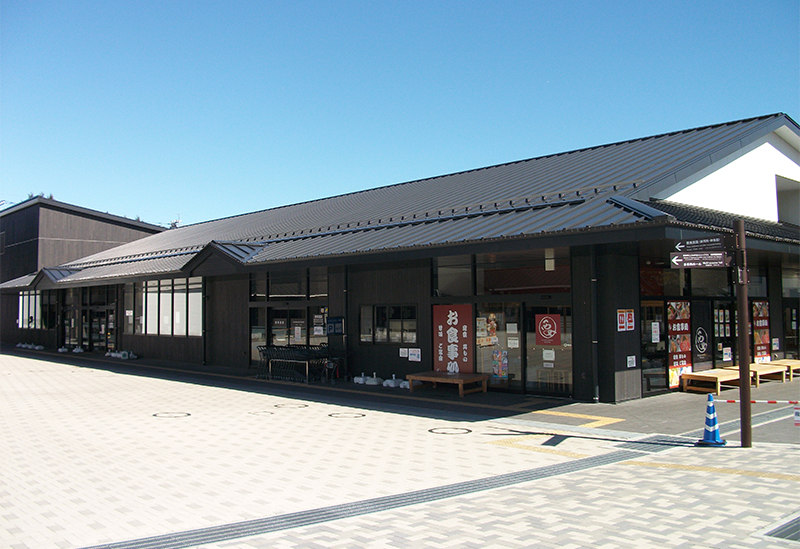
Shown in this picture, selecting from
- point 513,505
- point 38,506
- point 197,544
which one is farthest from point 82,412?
point 513,505

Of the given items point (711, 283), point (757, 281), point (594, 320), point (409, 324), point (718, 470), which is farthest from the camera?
point (757, 281)

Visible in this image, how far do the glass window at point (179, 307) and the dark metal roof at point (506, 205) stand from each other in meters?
0.86

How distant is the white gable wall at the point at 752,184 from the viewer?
49.5 feet

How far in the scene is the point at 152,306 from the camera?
26.3 m

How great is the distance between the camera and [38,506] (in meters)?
6.48

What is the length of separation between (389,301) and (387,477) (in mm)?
9689

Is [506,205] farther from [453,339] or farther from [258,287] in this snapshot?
[258,287]

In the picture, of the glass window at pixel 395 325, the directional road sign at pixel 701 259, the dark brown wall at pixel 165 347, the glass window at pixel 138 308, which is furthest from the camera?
the glass window at pixel 138 308

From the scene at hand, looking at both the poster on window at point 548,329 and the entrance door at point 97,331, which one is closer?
the poster on window at point 548,329

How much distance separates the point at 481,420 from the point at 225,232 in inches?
756

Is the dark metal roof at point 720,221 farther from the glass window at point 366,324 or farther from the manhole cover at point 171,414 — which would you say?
the manhole cover at point 171,414

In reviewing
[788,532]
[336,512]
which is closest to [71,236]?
[336,512]

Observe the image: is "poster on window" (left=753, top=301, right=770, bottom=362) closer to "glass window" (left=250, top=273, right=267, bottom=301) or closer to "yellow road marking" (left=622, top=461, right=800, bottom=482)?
"yellow road marking" (left=622, top=461, right=800, bottom=482)

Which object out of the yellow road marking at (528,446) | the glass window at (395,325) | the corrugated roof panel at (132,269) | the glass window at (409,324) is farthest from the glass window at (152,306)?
the yellow road marking at (528,446)
